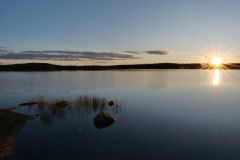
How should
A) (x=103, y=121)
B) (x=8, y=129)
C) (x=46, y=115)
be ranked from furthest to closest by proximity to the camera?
(x=46, y=115)
(x=103, y=121)
(x=8, y=129)

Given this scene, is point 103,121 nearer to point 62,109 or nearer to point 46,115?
point 46,115

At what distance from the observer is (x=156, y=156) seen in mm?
14805

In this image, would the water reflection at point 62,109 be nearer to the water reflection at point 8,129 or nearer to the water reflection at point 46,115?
the water reflection at point 46,115

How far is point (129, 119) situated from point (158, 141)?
23.4 feet

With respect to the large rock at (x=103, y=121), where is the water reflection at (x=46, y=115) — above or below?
below

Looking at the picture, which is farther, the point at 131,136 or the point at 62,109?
the point at 62,109

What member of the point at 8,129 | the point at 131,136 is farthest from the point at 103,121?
the point at 8,129

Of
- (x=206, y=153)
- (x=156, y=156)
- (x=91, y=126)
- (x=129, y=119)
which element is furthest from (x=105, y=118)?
(x=206, y=153)

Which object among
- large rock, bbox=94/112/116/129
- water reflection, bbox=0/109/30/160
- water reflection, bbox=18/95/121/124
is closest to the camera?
water reflection, bbox=0/109/30/160

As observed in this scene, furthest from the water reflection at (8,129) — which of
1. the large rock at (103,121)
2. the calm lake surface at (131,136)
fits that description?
the large rock at (103,121)

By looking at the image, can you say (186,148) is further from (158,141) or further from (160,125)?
(160,125)

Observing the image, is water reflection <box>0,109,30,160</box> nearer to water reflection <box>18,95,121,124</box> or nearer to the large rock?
water reflection <box>18,95,121,124</box>

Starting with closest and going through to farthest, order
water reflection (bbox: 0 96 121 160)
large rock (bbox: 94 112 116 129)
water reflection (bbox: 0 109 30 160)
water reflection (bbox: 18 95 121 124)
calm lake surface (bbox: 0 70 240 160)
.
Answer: calm lake surface (bbox: 0 70 240 160)
water reflection (bbox: 0 109 30 160)
water reflection (bbox: 0 96 121 160)
large rock (bbox: 94 112 116 129)
water reflection (bbox: 18 95 121 124)

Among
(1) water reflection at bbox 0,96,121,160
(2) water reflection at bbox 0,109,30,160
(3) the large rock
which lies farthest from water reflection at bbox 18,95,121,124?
(3) the large rock
